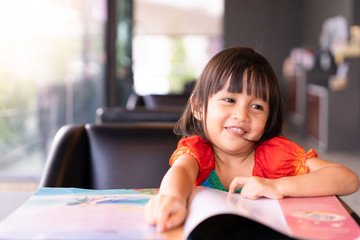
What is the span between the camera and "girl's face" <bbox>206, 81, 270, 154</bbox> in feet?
3.32

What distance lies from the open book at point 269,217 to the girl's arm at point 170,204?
14 mm

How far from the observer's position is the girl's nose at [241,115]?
1.00 m

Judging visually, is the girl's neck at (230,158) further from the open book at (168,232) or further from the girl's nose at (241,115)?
the open book at (168,232)

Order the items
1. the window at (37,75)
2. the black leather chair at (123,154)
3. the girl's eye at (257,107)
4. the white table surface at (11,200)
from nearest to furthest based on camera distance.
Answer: the girl's eye at (257,107) < the black leather chair at (123,154) < the white table surface at (11,200) < the window at (37,75)

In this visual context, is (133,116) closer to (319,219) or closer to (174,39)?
(319,219)

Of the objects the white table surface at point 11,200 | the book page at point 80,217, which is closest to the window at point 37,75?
the white table surface at point 11,200

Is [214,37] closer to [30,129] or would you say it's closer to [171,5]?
[171,5]

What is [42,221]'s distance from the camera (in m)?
0.63

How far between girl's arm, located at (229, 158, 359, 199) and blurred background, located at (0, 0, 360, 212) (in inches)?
18.4

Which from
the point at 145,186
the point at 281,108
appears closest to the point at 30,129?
the point at 145,186

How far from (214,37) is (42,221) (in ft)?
32.6

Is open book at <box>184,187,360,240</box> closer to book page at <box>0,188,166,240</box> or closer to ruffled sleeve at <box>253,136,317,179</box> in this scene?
book page at <box>0,188,166,240</box>

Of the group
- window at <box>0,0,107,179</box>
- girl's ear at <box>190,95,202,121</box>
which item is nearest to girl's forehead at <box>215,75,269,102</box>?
girl's ear at <box>190,95,202,121</box>

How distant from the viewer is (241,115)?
1002 mm
